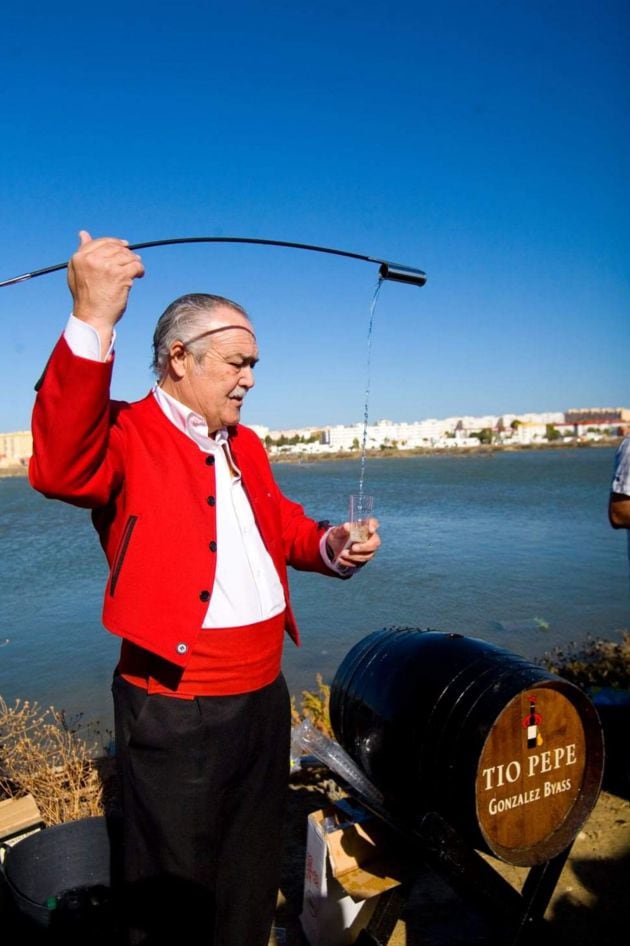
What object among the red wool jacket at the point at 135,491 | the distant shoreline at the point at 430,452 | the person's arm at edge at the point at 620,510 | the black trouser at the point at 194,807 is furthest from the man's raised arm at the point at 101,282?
the distant shoreline at the point at 430,452

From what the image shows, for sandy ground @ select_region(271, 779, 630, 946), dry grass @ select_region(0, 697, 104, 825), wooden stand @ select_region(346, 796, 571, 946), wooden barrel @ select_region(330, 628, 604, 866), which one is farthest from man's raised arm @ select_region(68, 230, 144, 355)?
dry grass @ select_region(0, 697, 104, 825)

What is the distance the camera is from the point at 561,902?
3305 millimetres

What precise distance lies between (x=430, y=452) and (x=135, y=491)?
135549 millimetres

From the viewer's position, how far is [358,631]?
10203mm

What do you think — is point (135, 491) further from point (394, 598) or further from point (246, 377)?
point (394, 598)

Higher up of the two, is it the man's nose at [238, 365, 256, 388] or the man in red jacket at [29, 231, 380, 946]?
the man's nose at [238, 365, 256, 388]

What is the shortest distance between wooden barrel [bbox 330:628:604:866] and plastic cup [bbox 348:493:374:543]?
59cm

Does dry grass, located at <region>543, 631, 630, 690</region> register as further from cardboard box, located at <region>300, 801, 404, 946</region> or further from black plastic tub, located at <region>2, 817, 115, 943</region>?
black plastic tub, located at <region>2, 817, 115, 943</region>

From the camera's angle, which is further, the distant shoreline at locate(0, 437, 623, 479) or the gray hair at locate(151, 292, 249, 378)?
the distant shoreline at locate(0, 437, 623, 479)

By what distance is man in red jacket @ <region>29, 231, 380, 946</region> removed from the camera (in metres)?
2.08

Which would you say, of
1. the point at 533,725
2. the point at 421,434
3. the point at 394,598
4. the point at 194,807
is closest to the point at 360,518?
the point at 533,725

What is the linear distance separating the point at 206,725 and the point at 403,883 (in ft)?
3.98

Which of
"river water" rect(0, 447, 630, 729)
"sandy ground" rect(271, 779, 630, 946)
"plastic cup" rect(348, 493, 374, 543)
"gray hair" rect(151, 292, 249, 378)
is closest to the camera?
"gray hair" rect(151, 292, 249, 378)

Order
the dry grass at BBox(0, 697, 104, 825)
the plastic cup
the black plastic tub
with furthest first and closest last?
the dry grass at BBox(0, 697, 104, 825)
the black plastic tub
the plastic cup
